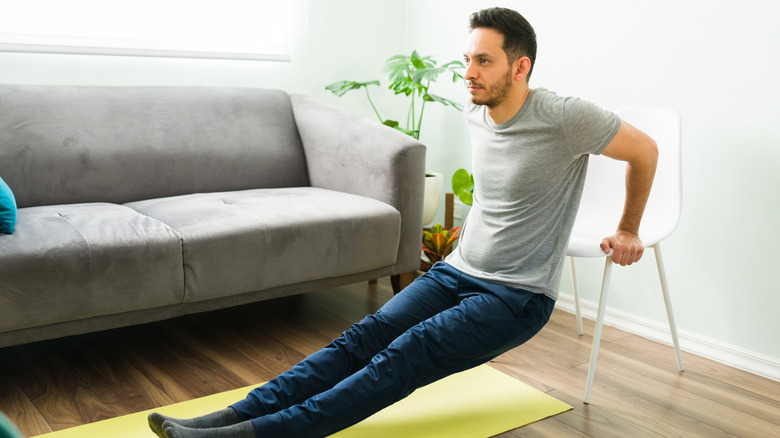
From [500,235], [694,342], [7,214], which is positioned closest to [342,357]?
[500,235]

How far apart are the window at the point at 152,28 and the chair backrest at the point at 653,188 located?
1.60 metres

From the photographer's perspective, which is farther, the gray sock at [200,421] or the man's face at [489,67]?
the man's face at [489,67]

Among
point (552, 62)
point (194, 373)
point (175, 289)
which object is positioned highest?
point (552, 62)

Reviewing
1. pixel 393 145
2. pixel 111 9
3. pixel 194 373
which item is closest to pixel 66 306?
pixel 194 373

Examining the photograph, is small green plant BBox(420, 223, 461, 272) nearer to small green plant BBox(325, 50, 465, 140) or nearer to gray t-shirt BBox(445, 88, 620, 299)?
small green plant BBox(325, 50, 465, 140)

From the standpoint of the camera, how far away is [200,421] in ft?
4.56

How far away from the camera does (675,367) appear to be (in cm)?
218

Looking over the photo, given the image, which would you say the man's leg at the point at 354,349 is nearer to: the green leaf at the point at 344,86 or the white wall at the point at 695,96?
the white wall at the point at 695,96

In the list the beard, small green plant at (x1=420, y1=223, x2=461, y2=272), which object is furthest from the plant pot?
the beard

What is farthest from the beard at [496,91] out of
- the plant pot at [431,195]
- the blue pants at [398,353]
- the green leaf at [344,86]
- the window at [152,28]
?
the window at [152,28]

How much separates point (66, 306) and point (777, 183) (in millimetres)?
2065

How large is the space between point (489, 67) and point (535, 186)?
31cm

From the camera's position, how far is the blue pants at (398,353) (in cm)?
140

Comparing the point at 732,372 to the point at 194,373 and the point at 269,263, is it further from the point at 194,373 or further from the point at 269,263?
the point at 194,373
